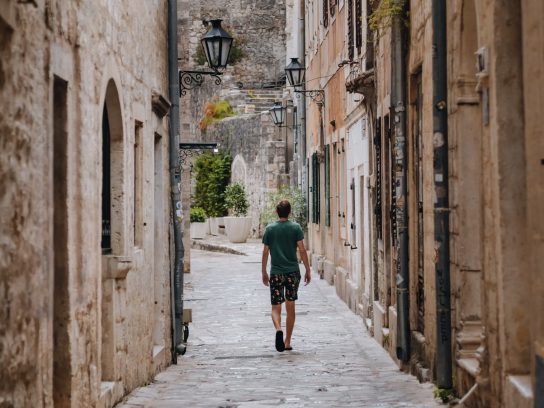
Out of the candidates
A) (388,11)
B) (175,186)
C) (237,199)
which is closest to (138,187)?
(175,186)

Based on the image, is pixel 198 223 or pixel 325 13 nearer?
pixel 325 13

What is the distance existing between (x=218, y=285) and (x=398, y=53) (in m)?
12.4

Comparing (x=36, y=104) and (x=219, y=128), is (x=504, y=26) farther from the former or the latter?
(x=219, y=128)

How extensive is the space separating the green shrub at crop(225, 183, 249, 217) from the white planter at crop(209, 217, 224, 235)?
5.70ft

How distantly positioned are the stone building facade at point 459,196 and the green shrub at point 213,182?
2687 cm

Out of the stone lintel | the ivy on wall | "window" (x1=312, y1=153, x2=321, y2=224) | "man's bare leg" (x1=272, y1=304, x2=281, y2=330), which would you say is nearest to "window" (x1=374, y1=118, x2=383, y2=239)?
"man's bare leg" (x1=272, y1=304, x2=281, y2=330)

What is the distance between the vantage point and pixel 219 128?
1629 inches

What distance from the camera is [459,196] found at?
815cm

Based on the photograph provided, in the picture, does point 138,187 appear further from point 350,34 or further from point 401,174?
point 350,34

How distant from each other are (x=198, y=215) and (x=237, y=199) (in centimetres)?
297

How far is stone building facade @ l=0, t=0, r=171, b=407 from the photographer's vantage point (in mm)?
5250

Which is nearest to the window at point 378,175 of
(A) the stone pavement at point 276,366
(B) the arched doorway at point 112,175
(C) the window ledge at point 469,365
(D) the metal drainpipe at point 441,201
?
(A) the stone pavement at point 276,366

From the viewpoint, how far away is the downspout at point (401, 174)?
34.1 feet

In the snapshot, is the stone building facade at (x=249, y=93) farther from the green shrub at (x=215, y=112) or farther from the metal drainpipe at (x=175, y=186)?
the metal drainpipe at (x=175, y=186)
